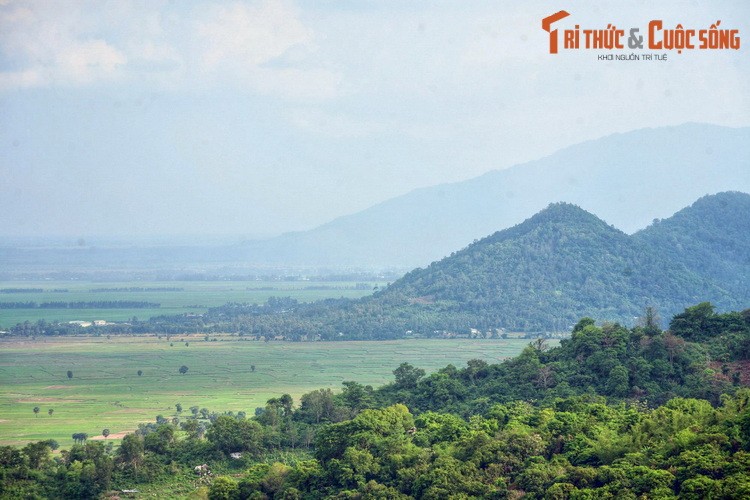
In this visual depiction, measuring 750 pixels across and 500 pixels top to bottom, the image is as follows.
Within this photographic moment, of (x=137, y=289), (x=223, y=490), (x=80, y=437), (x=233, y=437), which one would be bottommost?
(x=80, y=437)

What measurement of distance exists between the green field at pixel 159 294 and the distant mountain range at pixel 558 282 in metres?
22.7

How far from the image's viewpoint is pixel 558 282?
103 meters

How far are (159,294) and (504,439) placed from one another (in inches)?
5138

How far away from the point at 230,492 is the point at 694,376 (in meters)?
19.5

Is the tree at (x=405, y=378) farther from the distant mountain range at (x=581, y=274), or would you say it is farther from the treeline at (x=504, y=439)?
the distant mountain range at (x=581, y=274)

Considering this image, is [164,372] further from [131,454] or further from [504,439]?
[504,439]

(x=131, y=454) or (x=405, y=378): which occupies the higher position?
(x=405, y=378)

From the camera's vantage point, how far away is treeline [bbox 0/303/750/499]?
103 ft

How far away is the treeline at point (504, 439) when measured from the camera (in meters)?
31.3

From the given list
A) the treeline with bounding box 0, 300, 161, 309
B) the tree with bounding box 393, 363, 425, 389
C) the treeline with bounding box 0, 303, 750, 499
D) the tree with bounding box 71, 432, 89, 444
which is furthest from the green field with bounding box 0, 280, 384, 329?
the treeline with bounding box 0, 303, 750, 499

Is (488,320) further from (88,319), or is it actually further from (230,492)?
(230,492)

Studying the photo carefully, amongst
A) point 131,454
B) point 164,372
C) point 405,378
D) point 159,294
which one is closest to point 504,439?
point 131,454

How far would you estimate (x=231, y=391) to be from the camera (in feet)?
237

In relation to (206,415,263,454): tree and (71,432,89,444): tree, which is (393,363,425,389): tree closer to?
(206,415,263,454): tree
